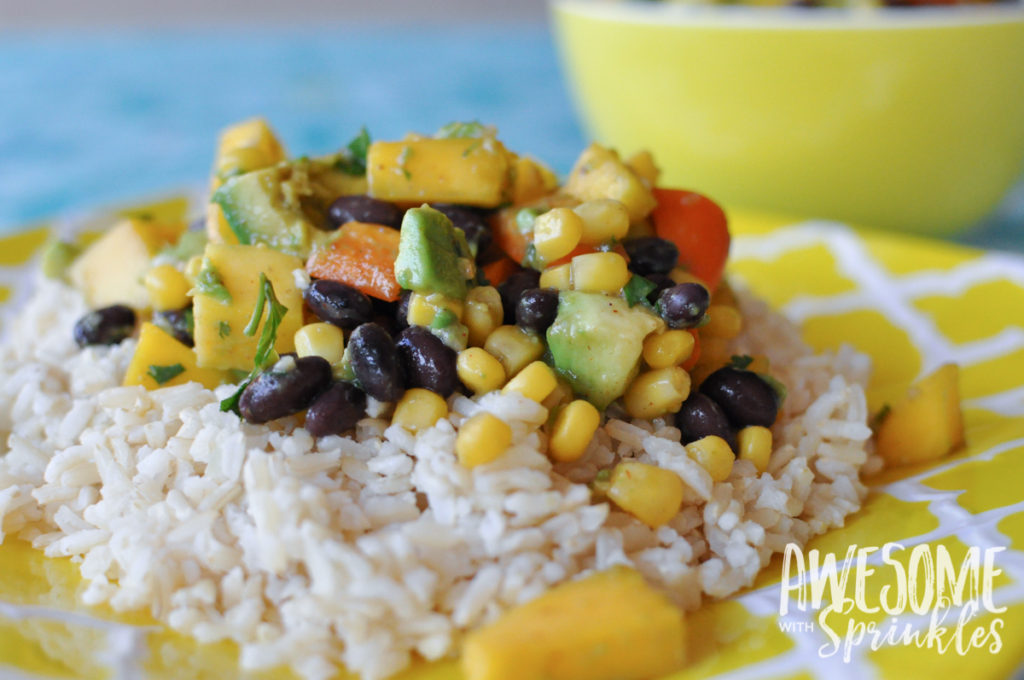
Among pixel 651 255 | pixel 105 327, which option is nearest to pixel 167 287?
pixel 105 327

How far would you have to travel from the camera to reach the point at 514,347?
258 cm

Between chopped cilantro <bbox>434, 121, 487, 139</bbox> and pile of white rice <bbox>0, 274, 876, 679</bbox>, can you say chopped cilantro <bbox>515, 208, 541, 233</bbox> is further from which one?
pile of white rice <bbox>0, 274, 876, 679</bbox>

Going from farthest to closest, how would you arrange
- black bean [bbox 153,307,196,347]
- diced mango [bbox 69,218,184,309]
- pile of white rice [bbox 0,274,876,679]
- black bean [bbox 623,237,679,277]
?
diced mango [bbox 69,218,184,309]
black bean [bbox 153,307,196,347]
black bean [bbox 623,237,679,277]
pile of white rice [bbox 0,274,876,679]

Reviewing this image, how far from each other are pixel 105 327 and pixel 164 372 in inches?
15.6

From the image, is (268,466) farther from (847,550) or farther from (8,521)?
(847,550)

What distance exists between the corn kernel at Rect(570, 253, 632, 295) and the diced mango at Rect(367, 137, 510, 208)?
17.6 inches

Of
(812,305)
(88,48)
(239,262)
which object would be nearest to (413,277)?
(239,262)

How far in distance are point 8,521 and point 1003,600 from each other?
246 centimetres

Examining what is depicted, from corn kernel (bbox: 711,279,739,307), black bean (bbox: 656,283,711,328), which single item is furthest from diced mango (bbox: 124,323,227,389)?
corn kernel (bbox: 711,279,739,307)

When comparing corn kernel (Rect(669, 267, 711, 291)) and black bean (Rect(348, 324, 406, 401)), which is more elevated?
corn kernel (Rect(669, 267, 711, 291))

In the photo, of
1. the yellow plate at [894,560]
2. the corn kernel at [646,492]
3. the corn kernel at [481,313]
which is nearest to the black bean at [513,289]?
the corn kernel at [481,313]

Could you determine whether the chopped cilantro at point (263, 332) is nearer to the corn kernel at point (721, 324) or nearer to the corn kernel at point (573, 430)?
the corn kernel at point (573, 430)

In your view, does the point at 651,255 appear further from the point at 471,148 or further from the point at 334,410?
the point at 334,410

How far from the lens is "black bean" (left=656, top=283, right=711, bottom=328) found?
255 centimetres
